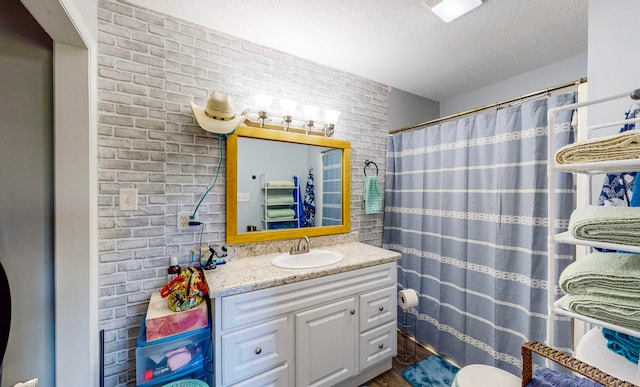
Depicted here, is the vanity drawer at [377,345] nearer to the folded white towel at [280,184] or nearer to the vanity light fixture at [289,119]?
the folded white towel at [280,184]

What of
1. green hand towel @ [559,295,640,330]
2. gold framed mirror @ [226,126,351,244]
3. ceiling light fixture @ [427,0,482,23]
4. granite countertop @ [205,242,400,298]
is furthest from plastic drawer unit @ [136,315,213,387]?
ceiling light fixture @ [427,0,482,23]

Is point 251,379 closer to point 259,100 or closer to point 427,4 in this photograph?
point 259,100

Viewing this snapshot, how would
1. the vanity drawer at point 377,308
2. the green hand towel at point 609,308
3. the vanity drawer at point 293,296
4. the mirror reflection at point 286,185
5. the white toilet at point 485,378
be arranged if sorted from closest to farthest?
the green hand towel at point 609,308
the white toilet at point 485,378
the vanity drawer at point 293,296
the vanity drawer at point 377,308
the mirror reflection at point 286,185

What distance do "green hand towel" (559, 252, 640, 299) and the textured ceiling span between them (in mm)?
1475

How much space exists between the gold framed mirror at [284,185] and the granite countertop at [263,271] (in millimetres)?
197

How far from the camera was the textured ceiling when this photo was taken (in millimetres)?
1472

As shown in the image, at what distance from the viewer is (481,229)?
184 cm

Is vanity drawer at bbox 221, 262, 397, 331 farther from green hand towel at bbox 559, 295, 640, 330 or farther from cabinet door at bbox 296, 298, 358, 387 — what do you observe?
green hand towel at bbox 559, 295, 640, 330

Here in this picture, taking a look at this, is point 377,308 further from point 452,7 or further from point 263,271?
point 452,7

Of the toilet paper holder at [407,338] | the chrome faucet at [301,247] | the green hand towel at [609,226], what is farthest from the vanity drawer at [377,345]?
the green hand towel at [609,226]

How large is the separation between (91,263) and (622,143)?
6.49 feet

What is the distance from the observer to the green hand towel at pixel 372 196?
7.88ft

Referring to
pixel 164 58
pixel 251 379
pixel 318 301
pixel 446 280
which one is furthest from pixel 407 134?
pixel 251 379

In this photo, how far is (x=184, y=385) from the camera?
1.24 m
